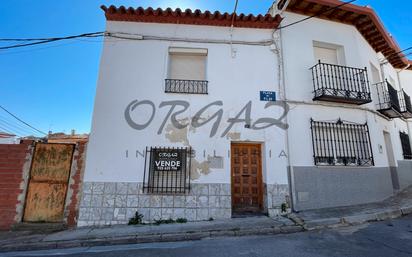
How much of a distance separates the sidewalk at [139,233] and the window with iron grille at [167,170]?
902 mm

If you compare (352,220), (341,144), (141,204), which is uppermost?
(341,144)

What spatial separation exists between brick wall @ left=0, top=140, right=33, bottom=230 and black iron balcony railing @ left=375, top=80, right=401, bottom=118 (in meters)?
11.2

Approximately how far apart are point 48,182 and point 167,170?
3016 millimetres

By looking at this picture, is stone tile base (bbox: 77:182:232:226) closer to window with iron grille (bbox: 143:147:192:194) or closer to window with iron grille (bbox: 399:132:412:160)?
window with iron grille (bbox: 143:147:192:194)

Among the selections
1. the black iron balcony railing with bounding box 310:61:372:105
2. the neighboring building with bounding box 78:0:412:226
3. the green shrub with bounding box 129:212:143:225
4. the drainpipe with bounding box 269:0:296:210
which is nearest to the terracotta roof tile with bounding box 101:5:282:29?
the neighboring building with bounding box 78:0:412:226

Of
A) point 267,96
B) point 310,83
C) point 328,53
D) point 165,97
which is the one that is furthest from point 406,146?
point 165,97

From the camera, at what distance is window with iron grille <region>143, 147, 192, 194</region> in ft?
18.9

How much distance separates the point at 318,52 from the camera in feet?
24.9

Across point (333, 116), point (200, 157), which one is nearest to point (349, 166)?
point (333, 116)

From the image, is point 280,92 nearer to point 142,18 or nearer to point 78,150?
point 142,18

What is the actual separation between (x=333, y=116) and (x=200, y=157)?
440cm

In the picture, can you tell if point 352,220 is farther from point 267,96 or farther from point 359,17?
point 359,17

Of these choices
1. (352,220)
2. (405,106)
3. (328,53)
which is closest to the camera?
(352,220)

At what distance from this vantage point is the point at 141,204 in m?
5.61
